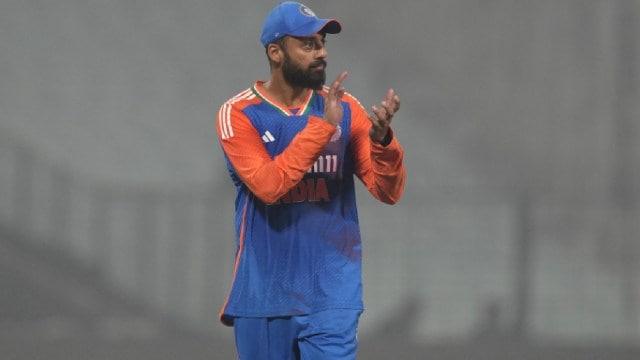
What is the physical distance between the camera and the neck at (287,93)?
11.2 ft

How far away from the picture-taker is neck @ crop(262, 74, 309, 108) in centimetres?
341

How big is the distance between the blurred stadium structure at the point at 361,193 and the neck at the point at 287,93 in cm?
227

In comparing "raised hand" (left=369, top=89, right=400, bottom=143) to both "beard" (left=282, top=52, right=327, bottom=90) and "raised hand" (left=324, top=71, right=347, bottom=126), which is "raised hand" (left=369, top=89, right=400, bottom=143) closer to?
"raised hand" (left=324, top=71, right=347, bottom=126)

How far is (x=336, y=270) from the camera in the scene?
3369 mm

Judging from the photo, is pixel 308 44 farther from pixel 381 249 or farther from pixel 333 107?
pixel 381 249

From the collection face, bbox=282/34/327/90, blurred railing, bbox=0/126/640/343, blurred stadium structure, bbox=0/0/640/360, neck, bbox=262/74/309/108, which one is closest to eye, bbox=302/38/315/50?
face, bbox=282/34/327/90

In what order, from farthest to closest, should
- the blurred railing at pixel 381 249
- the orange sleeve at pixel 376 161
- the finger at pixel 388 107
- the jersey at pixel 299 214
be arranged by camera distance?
the blurred railing at pixel 381 249 < the jersey at pixel 299 214 < the orange sleeve at pixel 376 161 < the finger at pixel 388 107

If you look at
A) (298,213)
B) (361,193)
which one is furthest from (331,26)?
(361,193)

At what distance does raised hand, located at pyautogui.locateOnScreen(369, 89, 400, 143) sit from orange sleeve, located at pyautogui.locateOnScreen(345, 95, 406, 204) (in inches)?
1.6

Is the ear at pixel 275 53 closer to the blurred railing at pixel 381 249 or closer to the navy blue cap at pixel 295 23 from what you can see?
the navy blue cap at pixel 295 23

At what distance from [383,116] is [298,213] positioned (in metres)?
0.43

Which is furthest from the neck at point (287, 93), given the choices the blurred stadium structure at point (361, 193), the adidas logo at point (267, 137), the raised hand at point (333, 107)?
the blurred stadium structure at point (361, 193)

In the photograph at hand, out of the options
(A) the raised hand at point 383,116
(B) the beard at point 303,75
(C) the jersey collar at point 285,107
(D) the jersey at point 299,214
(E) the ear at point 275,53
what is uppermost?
(E) the ear at point 275,53

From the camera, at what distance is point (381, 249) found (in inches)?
225
